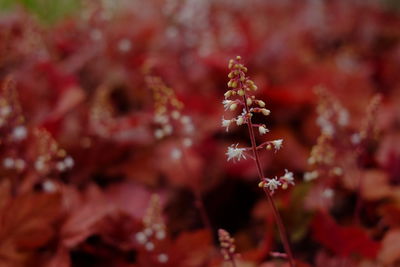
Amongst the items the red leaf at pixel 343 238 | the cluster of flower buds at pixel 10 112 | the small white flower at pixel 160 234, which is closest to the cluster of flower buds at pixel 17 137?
the cluster of flower buds at pixel 10 112

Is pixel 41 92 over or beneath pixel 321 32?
beneath

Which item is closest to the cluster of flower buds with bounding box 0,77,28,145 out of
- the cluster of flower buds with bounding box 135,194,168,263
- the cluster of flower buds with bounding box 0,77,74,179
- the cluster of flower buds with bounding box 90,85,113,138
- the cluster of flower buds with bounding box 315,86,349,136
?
the cluster of flower buds with bounding box 0,77,74,179

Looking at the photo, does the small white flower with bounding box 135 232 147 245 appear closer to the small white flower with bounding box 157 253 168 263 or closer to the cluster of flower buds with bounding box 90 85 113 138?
the small white flower with bounding box 157 253 168 263

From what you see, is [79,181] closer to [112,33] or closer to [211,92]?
[211,92]

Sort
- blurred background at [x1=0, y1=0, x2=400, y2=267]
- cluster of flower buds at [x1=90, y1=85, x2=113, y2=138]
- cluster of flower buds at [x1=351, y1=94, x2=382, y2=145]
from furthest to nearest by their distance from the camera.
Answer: cluster of flower buds at [x1=90, y1=85, x2=113, y2=138], blurred background at [x1=0, y1=0, x2=400, y2=267], cluster of flower buds at [x1=351, y1=94, x2=382, y2=145]

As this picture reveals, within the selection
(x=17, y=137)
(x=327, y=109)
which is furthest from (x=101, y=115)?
(x=327, y=109)

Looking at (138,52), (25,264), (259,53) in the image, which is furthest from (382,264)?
(138,52)

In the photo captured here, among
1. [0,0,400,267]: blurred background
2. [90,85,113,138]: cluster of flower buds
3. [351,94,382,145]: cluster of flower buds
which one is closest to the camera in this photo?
[351,94,382,145]: cluster of flower buds

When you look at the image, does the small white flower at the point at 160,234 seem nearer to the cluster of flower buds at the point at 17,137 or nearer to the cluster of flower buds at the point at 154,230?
the cluster of flower buds at the point at 154,230
